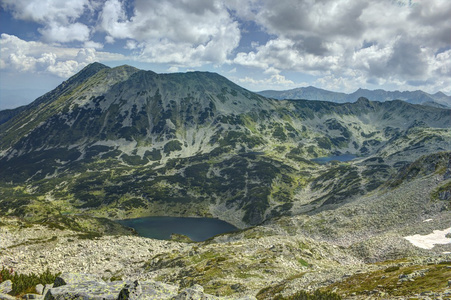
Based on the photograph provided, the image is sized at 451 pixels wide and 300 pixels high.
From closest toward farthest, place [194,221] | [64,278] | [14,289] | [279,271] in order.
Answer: [64,278] → [14,289] → [279,271] → [194,221]

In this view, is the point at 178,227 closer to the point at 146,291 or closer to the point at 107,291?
the point at 146,291

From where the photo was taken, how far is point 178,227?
158m

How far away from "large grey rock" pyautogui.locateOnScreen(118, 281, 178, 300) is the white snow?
55.6 metres

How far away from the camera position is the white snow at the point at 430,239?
51.7 m

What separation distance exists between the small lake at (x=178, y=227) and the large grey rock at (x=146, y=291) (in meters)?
124

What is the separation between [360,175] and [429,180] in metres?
95.3

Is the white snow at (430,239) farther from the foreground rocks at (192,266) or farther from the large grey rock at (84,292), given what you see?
the large grey rock at (84,292)

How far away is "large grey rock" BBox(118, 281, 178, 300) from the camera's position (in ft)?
53.4

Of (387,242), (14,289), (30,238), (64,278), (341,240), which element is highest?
(64,278)

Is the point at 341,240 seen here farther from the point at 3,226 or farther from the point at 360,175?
the point at 360,175

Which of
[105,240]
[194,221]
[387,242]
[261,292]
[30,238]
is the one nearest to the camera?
[261,292]

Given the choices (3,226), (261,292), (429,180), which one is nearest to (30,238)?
(3,226)

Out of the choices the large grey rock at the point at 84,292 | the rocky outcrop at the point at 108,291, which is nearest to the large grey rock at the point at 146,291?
the rocky outcrop at the point at 108,291

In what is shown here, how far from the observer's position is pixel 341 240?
245 ft
